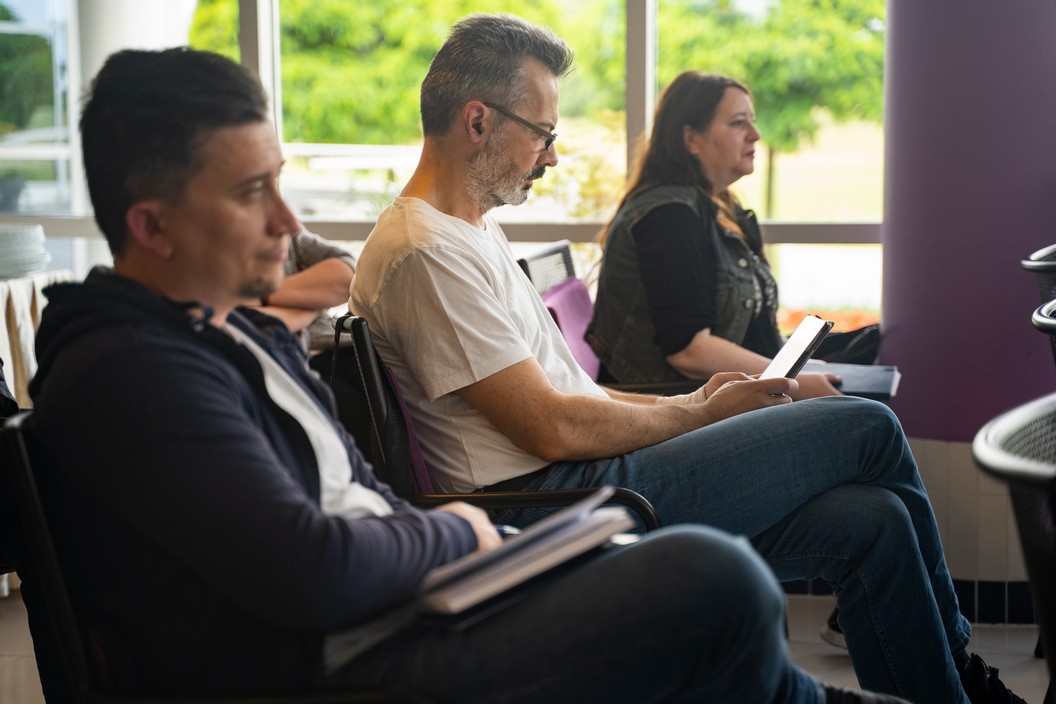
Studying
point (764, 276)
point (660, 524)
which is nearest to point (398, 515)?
point (660, 524)

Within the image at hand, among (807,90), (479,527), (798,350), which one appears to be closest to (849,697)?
(479,527)

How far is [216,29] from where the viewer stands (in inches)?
169

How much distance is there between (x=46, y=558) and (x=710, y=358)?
1.76 m

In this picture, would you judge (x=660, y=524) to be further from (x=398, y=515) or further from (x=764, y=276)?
(x=764, y=276)

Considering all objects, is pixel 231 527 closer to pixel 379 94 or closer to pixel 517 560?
pixel 517 560

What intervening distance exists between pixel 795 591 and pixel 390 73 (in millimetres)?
2213

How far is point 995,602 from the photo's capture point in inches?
116

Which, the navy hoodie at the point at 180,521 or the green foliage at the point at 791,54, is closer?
the navy hoodie at the point at 180,521

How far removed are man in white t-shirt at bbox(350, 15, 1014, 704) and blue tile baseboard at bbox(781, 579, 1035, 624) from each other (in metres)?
0.95

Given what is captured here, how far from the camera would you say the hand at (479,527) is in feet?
4.42

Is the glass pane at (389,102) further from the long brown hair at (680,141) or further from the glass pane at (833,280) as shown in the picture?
the long brown hair at (680,141)

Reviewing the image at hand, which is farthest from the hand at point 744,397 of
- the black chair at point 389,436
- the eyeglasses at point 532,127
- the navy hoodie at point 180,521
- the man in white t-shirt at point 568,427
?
the navy hoodie at point 180,521

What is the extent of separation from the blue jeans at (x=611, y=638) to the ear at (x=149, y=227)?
0.48 m

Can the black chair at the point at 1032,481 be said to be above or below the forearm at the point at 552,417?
above
